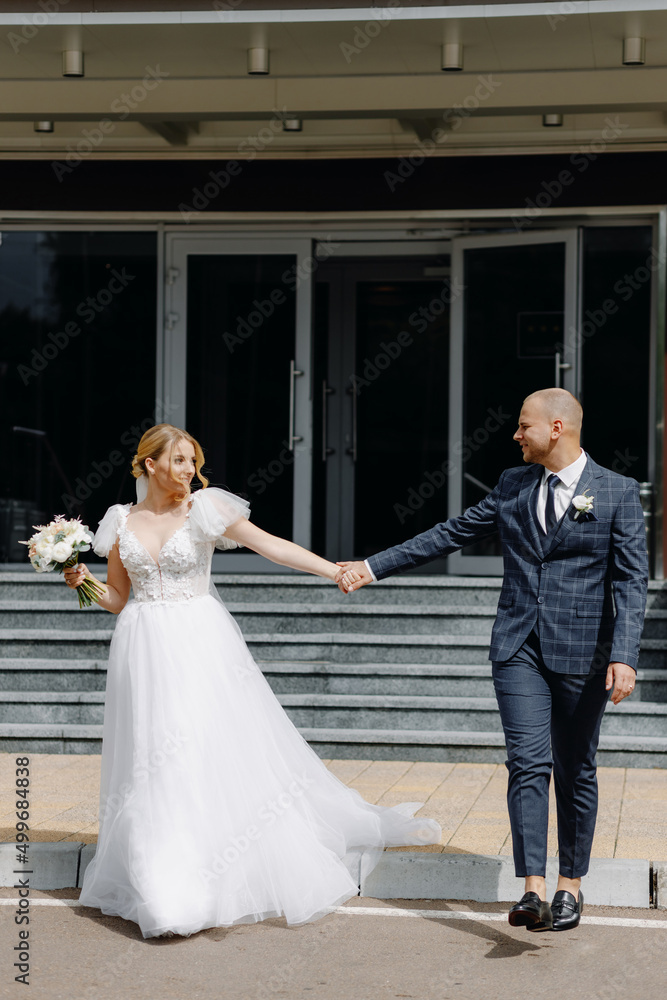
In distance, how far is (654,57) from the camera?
859 centimetres

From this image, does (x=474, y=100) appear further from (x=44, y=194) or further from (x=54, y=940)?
(x=54, y=940)

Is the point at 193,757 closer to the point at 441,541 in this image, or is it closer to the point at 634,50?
the point at 441,541

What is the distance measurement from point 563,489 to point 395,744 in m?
3.60

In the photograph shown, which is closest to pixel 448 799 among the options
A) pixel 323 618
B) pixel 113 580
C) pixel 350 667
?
pixel 350 667

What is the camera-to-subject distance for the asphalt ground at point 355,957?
427cm

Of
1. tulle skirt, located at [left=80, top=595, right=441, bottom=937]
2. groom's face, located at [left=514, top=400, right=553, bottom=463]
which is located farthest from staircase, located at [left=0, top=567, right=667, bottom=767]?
groom's face, located at [left=514, top=400, right=553, bottom=463]

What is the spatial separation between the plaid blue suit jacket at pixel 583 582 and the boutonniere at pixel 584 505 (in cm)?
1

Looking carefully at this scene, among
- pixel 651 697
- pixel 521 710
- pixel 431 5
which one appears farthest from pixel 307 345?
pixel 521 710

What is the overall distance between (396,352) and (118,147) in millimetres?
3289

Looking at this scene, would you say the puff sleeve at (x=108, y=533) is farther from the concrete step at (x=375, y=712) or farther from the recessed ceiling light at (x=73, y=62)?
the recessed ceiling light at (x=73, y=62)

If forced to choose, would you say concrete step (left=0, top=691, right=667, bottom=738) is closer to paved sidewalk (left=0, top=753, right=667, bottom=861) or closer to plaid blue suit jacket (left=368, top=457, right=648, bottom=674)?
paved sidewalk (left=0, top=753, right=667, bottom=861)

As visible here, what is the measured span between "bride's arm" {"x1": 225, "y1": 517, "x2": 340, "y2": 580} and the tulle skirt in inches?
12.5

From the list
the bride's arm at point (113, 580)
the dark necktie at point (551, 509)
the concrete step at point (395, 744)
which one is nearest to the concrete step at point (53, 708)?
the concrete step at point (395, 744)

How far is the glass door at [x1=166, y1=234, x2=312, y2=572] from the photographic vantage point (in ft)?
36.6
